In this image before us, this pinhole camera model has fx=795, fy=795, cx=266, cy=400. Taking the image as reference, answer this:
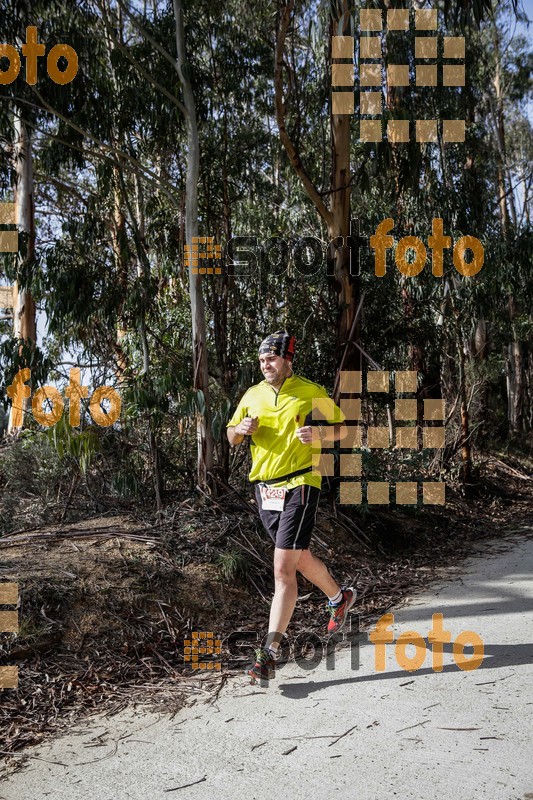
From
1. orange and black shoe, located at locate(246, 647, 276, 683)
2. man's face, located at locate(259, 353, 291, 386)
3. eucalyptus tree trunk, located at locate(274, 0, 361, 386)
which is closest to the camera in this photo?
orange and black shoe, located at locate(246, 647, 276, 683)

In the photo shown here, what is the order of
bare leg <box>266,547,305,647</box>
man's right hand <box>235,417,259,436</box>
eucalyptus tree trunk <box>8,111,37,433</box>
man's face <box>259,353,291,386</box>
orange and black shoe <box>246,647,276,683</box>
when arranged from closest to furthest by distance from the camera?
orange and black shoe <box>246,647,276,683</box> → bare leg <box>266,547,305,647</box> → man's right hand <box>235,417,259,436</box> → man's face <box>259,353,291,386</box> → eucalyptus tree trunk <box>8,111,37,433</box>

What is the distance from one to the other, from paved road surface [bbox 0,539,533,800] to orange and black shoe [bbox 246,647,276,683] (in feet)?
0.26

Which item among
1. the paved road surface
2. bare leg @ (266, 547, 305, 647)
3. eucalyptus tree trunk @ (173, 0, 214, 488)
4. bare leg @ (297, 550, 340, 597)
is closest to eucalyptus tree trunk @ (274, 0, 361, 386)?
eucalyptus tree trunk @ (173, 0, 214, 488)

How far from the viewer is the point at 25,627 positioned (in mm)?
4879

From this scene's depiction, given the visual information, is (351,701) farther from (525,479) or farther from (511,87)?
(511,87)

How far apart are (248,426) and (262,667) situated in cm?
138

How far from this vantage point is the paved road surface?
10.6 feet

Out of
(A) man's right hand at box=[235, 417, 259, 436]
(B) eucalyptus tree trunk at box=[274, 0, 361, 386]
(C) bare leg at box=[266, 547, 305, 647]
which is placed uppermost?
(B) eucalyptus tree trunk at box=[274, 0, 361, 386]

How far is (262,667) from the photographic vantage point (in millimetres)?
4520

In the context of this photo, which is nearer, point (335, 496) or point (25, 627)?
point (25, 627)

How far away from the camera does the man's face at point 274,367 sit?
16.1 feet

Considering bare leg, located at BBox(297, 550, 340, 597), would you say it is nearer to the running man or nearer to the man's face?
the running man

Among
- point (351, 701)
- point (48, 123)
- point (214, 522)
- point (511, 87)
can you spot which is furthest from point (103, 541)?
point (511, 87)

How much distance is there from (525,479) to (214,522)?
8.30 metres
